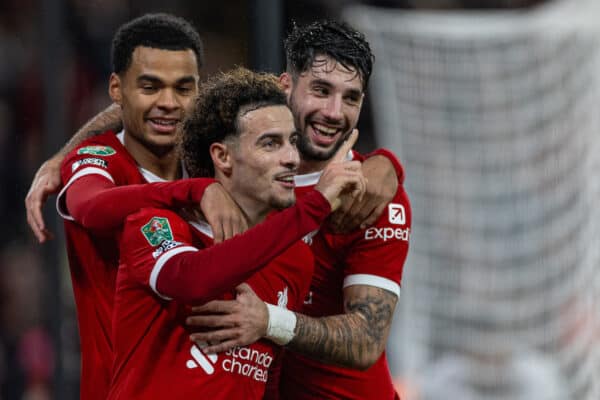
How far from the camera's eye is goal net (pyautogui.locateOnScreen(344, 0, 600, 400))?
24.3ft

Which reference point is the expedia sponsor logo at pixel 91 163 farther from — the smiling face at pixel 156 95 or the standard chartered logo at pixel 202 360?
the standard chartered logo at pixel 202 360

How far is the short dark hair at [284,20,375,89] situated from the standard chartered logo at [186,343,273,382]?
39.7 inches

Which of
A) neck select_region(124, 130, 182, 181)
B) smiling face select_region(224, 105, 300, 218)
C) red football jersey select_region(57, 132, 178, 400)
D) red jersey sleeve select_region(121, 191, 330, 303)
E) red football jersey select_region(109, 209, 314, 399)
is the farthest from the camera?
neck select_region(124, 130, 182, 181)

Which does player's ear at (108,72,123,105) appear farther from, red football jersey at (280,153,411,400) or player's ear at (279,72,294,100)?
red football jersey at (280,153,411,400)

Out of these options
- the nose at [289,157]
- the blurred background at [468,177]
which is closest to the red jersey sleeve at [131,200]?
the nose at [289,157]

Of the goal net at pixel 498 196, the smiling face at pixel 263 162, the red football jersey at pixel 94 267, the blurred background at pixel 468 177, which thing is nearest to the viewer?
the smiling face at pixel 263 162

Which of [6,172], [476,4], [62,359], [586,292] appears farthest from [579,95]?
[62,359]

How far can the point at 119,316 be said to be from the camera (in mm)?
2992

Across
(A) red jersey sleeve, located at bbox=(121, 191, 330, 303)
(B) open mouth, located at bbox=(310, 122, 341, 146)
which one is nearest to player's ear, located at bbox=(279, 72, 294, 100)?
(B) open mouth, located at bbox=(310, 122, 341, 146)

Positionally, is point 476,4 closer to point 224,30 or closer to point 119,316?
point 224,30

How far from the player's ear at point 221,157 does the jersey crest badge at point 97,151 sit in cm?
52

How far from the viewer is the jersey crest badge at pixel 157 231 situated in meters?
2.92

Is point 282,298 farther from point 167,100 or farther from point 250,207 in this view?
point 167,100

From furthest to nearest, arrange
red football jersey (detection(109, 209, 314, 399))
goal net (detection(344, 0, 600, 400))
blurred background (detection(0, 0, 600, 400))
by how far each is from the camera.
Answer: goal net (detection(344, 0, 600, 400)) < blurred background (detection(0, 0, 600, 400)) < red football jersey (detection(109, 209, 314, 399))
